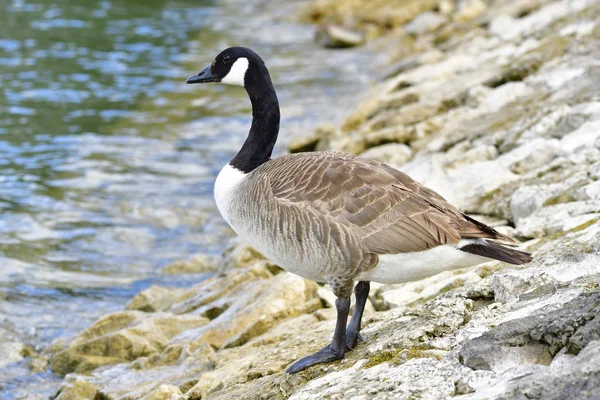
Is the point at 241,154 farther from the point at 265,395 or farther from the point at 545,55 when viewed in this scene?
the point at 545,55

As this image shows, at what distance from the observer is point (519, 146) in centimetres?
905

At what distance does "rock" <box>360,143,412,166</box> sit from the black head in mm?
4524

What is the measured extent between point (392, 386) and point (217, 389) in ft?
6.53

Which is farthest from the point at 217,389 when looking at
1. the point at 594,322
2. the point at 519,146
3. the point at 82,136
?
the point at 82,136

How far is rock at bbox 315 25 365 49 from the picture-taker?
24375 millimetres

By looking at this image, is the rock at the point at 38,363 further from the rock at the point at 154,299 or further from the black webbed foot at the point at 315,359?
the black webbed foot at the point at 315,359

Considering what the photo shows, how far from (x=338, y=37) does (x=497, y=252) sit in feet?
65.7

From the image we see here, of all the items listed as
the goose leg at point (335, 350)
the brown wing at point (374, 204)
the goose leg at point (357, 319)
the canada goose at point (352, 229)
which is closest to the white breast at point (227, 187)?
the canada goose at point (352, 229)

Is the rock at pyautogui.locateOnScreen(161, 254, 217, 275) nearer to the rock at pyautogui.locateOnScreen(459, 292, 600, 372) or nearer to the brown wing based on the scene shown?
the brown wing

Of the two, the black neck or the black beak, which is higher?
the black beak

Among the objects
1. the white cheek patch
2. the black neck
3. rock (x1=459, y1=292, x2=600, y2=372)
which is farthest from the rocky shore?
the white cheek patch

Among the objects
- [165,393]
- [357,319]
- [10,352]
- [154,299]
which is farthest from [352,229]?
[10,352]

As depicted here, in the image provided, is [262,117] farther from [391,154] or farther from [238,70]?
[391,154]

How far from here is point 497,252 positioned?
4.94 m
